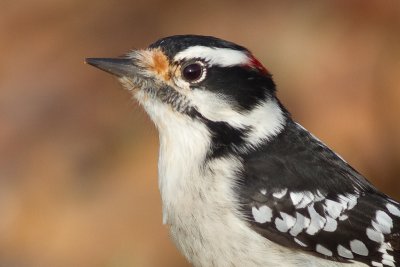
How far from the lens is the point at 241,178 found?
17.6 feet

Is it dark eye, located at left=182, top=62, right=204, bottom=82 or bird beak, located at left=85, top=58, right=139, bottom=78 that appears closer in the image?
dark eye, located at left=182, top=62, right=204, bottom=82

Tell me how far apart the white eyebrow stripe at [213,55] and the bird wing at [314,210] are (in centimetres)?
44

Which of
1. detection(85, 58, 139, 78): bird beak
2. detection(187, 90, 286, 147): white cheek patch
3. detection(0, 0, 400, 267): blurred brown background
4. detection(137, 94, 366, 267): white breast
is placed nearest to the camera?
detection(137, 94, 366, 267): white breast

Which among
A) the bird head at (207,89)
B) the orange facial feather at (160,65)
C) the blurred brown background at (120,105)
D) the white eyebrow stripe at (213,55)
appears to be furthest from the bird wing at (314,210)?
the blurred brown background at (120,105)

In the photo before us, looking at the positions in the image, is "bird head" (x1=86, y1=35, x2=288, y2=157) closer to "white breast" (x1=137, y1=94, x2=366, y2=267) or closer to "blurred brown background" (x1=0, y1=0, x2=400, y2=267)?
"white breast" (x1=137, y1=94, x2=366, y2=267)

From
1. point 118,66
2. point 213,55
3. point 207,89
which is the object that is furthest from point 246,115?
point 118,66

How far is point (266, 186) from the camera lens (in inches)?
212

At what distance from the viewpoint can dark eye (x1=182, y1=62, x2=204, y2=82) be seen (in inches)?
215

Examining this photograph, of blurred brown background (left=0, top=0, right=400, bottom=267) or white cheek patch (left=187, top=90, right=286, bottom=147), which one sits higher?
white cheek patch (left=187, top=90, right=286, bottom=147)

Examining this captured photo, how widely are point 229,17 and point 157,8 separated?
2.39 ft

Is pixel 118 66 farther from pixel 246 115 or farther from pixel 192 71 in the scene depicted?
pixel 246 115

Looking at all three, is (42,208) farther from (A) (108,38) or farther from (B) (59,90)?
(A) (108,38)

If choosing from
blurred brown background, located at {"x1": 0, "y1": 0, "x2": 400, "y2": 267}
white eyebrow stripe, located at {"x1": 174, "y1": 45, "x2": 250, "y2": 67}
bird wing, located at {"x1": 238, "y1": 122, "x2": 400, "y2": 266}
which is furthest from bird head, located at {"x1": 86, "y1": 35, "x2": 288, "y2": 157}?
blurred brown background, located at {"x1": 0, "y1": 0, "x2": 400, "y2": 267}

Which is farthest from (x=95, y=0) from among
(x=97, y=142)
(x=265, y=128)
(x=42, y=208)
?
(x=265, y=128)
